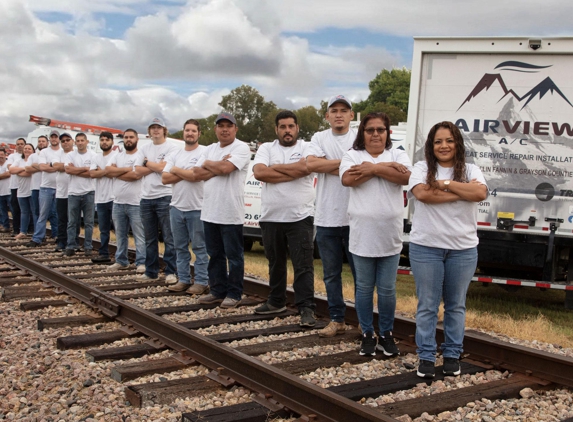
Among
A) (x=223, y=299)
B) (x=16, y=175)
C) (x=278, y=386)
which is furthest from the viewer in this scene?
(x=16, y=175)

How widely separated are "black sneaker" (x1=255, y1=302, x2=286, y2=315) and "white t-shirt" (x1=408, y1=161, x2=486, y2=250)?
8.00ft

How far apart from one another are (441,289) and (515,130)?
383cm

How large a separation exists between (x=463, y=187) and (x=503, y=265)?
13.3 ft

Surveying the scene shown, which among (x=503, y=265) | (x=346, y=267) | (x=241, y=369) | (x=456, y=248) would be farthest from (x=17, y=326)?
(x=346, y=267)

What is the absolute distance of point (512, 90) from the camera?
790 centimetres

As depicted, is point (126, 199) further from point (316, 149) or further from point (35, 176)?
point (35, 176)

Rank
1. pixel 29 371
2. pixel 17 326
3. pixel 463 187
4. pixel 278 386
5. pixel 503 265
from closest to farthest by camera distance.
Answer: pixel 278 386 → pixel 463 187 → pixel 29 371 → pixel 17 326 → pixel 503 265

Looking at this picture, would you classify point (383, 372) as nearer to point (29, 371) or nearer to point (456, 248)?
point (456, 248)

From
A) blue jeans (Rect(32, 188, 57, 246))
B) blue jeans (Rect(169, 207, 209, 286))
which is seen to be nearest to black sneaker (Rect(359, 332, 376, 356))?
blue jeans (Rect(169, 207, 209, 286))

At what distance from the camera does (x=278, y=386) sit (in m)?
4.26

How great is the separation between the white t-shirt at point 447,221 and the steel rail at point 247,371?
4.69 feet

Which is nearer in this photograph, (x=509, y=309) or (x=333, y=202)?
(x=333, y=202)

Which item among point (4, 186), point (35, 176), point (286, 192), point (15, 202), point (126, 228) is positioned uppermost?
point (286, 192)

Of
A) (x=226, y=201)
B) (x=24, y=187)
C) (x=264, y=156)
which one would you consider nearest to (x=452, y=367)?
(x=264, y=156)
